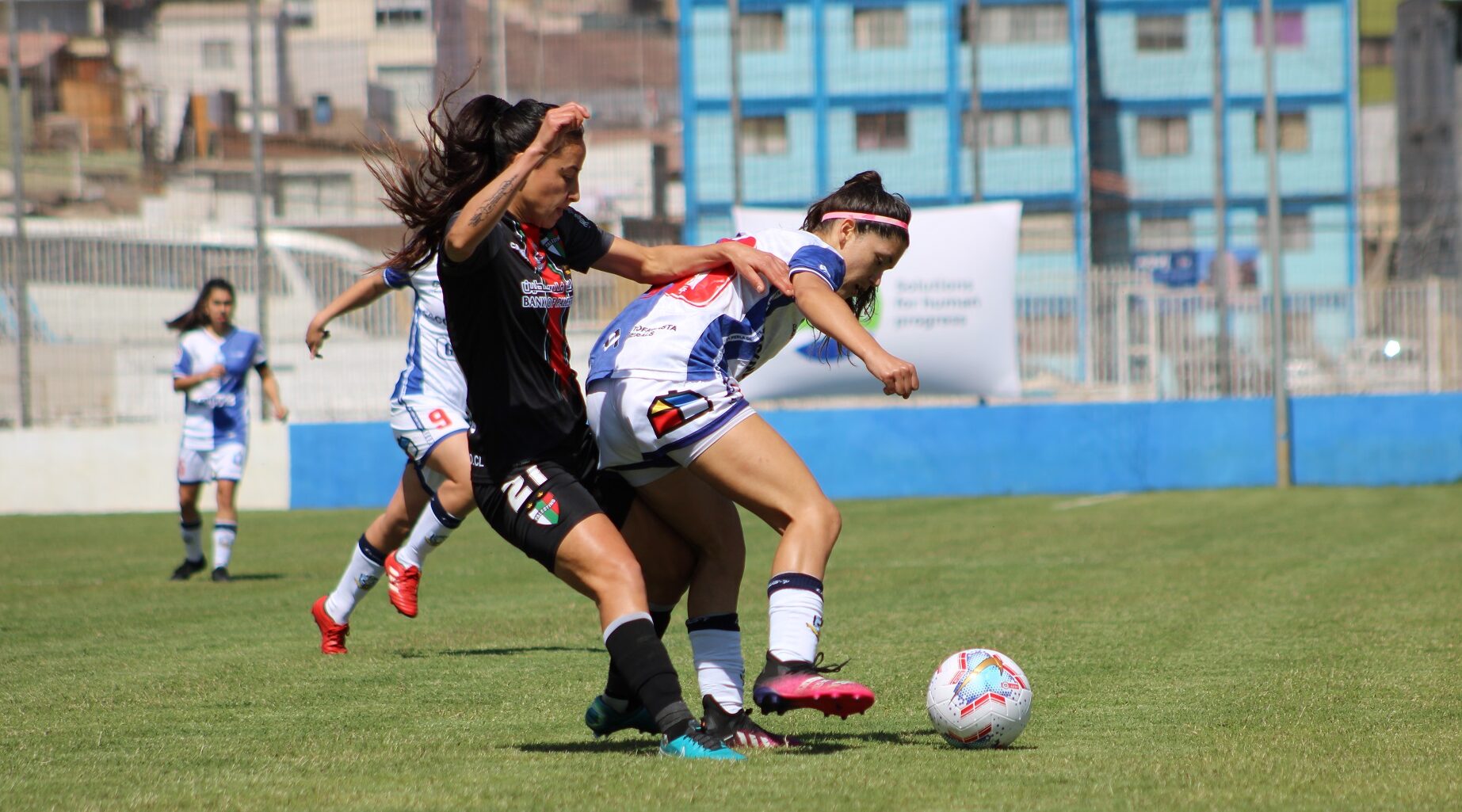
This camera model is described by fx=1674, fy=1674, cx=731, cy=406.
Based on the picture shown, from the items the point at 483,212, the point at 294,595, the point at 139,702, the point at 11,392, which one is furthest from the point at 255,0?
the point at 483,212

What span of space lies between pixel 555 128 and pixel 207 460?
790 cm

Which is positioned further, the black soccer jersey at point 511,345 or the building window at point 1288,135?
the building window at point 1288,135

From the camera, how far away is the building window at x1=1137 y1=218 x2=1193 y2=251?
19.7 m

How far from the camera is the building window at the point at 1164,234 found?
19656 mm

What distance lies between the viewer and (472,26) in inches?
779

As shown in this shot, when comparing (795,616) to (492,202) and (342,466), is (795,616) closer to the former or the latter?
(492,202)

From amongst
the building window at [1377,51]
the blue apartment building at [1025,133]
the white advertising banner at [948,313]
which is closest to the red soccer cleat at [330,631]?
the white advertising banner at [948,313]

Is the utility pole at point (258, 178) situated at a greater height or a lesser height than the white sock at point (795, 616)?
greater

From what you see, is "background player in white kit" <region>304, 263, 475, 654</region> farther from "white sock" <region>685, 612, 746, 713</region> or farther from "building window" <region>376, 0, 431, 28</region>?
"building window" <region>376, 0, 431, 28</region>

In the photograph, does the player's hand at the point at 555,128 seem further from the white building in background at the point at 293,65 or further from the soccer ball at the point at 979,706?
the white building in background at the point at 293,65

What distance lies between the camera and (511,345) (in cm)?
440

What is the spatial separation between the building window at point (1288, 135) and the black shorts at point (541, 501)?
17.2 metres

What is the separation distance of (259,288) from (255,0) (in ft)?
12.2

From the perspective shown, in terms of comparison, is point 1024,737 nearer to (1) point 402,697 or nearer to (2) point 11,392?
(1) point 402,697
